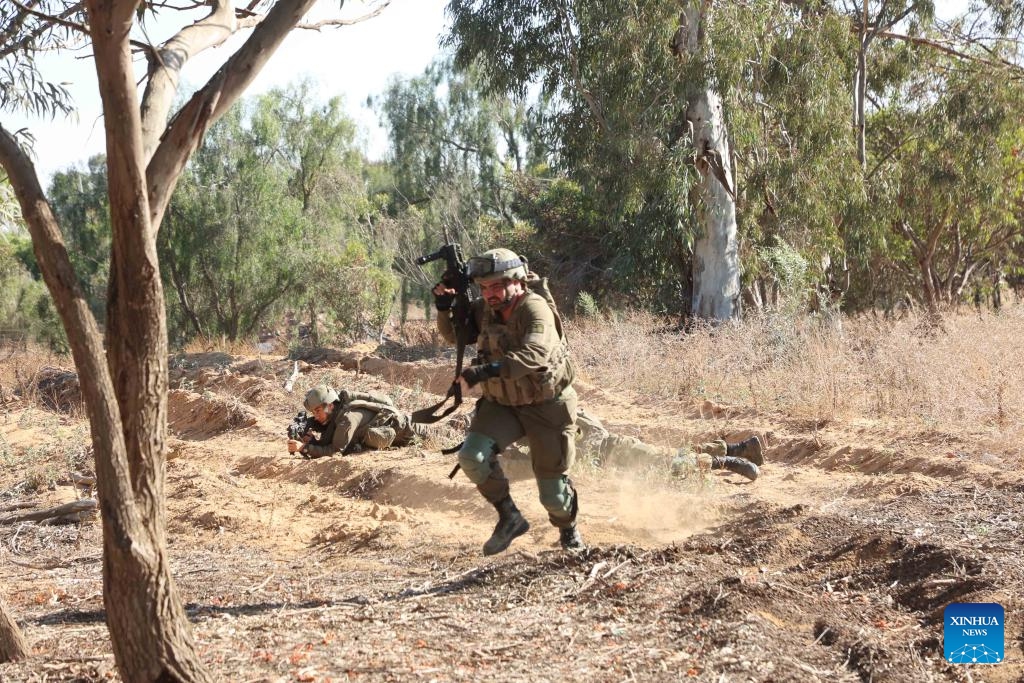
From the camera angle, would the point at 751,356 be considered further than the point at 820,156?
No

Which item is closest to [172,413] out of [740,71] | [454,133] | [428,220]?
[740,71]

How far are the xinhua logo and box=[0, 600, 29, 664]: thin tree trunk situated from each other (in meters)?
3.42

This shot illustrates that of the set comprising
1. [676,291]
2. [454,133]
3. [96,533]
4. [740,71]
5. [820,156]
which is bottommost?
[96,533]

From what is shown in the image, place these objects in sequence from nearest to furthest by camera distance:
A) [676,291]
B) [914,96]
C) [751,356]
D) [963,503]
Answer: [963,503]
[751,356]
[676,291]
[914,96]

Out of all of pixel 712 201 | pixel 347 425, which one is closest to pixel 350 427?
pixel 347 425

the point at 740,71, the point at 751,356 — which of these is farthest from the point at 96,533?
the point at 740,71

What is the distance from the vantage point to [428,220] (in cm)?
3678

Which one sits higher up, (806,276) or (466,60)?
(466,60)

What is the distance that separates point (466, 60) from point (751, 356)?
8.55 m

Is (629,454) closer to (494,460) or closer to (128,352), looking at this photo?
(494,460)

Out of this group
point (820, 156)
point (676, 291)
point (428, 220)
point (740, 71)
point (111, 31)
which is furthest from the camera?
point (428, 220)

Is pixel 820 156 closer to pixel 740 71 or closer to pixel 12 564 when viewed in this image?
pixel 740 71

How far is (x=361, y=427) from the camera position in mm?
9258

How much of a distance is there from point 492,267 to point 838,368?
6.95 meters
